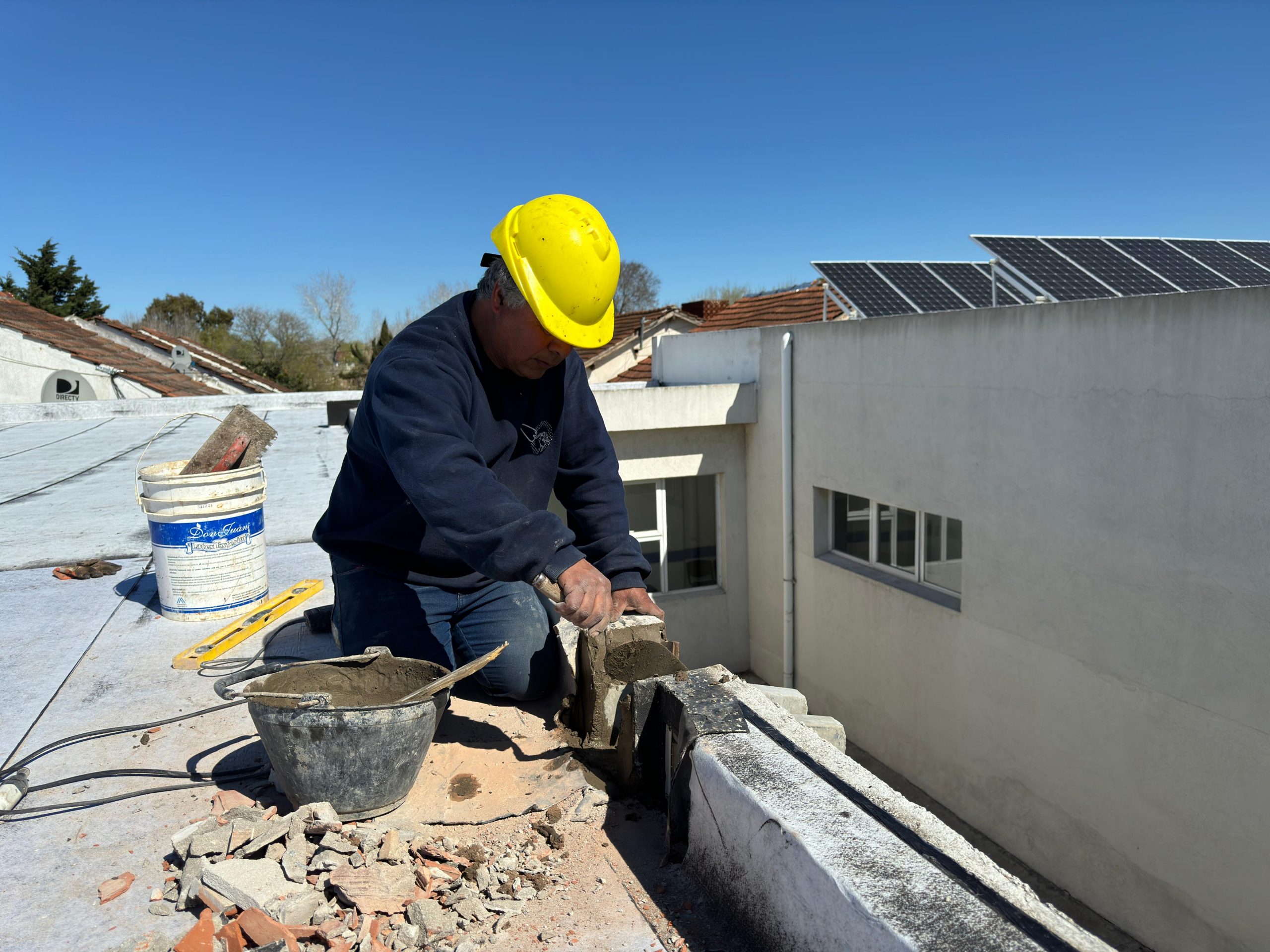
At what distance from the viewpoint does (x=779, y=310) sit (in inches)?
717

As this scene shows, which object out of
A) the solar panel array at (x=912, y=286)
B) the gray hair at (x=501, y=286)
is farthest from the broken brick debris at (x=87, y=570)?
the solar panel array at (x=912, y=286)

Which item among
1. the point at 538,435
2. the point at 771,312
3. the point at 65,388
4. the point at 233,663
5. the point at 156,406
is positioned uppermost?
the point at 771,312

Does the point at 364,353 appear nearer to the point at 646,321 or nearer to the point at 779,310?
the point at 646,321

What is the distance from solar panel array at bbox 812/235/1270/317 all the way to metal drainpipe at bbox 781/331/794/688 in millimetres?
1413

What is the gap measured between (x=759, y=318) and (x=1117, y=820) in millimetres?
13437

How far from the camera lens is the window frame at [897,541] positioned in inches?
353

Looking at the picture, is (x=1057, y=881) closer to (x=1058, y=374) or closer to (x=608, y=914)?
(x=1058, y=374)

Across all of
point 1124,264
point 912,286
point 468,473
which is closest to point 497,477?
point 468,473

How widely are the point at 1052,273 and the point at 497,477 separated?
9.88m

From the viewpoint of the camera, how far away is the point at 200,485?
3.73m

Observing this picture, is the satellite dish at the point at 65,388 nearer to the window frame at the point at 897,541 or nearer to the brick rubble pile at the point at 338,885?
the window frame at the point at 897,541

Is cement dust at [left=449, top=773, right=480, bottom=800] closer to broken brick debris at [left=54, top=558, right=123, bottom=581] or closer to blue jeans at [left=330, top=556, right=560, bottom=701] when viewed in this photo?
blue jeans at [left=330, top=556, right=560, bottom=701]

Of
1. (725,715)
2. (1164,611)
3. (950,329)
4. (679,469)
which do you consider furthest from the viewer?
(679,469)

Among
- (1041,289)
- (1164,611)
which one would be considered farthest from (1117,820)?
(1041,289)
